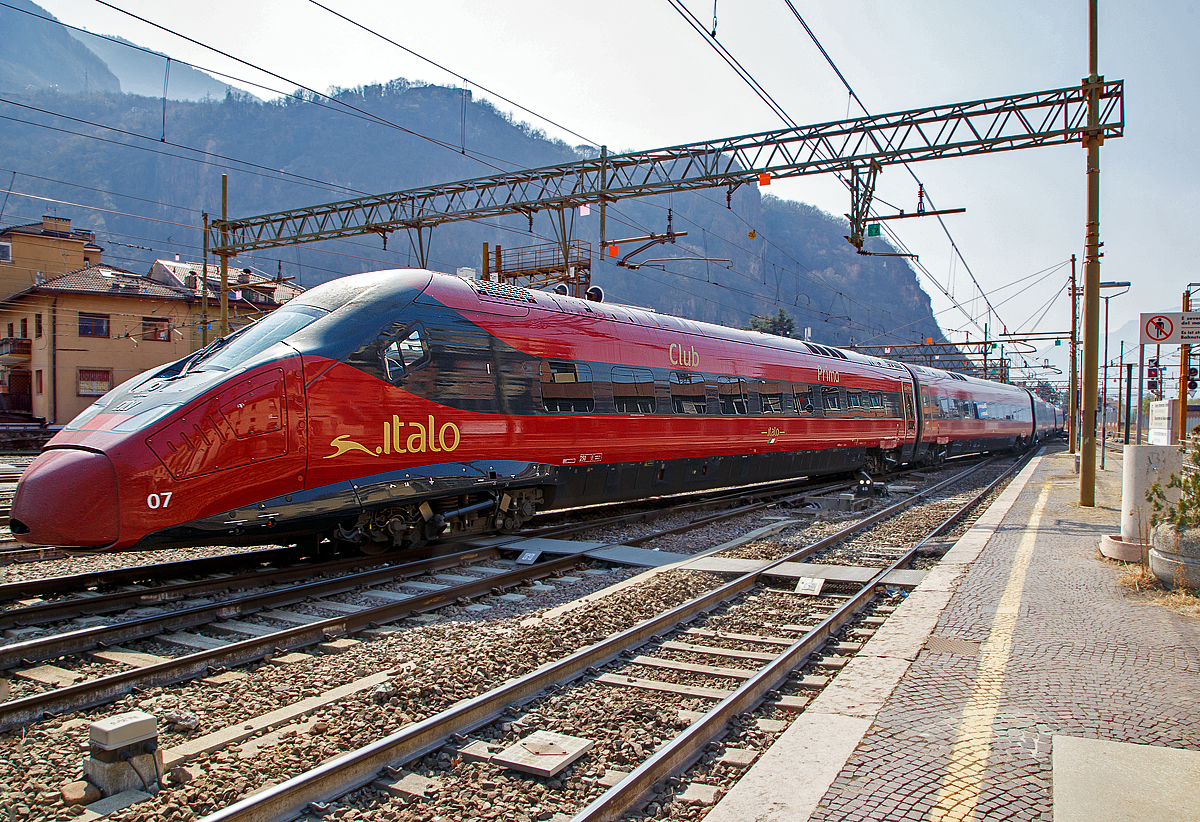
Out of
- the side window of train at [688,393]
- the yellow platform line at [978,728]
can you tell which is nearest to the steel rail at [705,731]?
the yellow platform line at [978,728]

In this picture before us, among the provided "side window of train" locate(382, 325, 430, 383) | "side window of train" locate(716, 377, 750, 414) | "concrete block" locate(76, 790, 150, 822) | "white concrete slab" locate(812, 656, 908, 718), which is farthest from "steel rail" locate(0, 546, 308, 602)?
"side window of train" locate(716, 377, 750, 414)

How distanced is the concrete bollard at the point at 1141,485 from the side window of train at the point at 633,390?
654 centimetres

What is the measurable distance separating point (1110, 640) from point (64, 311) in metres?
41.6

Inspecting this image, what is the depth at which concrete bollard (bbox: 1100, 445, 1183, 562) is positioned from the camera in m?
8.70

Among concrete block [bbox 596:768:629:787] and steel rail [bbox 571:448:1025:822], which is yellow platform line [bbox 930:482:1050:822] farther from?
concrete block [bbox 596:768:629:787]

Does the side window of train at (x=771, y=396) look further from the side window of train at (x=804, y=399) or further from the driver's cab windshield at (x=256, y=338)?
the driver's cab windshield at (x=256, y=338)

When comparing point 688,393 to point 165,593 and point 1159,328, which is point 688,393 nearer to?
point 1159,328

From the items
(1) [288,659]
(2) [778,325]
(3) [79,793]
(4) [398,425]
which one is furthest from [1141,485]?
(2) [778,325]

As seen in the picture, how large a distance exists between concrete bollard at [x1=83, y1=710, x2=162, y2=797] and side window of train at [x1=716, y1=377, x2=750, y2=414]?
1197 cm

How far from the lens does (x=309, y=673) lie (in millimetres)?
5238

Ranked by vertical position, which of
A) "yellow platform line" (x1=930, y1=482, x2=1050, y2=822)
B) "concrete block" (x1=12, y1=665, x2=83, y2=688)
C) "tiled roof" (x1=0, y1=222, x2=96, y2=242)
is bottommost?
"concrete block" (x1=12, y1=665, x2=83, y2=688)

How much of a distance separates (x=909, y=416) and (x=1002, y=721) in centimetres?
2142

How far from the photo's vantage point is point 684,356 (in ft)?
45.3

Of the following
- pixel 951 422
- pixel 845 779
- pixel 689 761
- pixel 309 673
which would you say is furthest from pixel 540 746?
pixel 951 422
